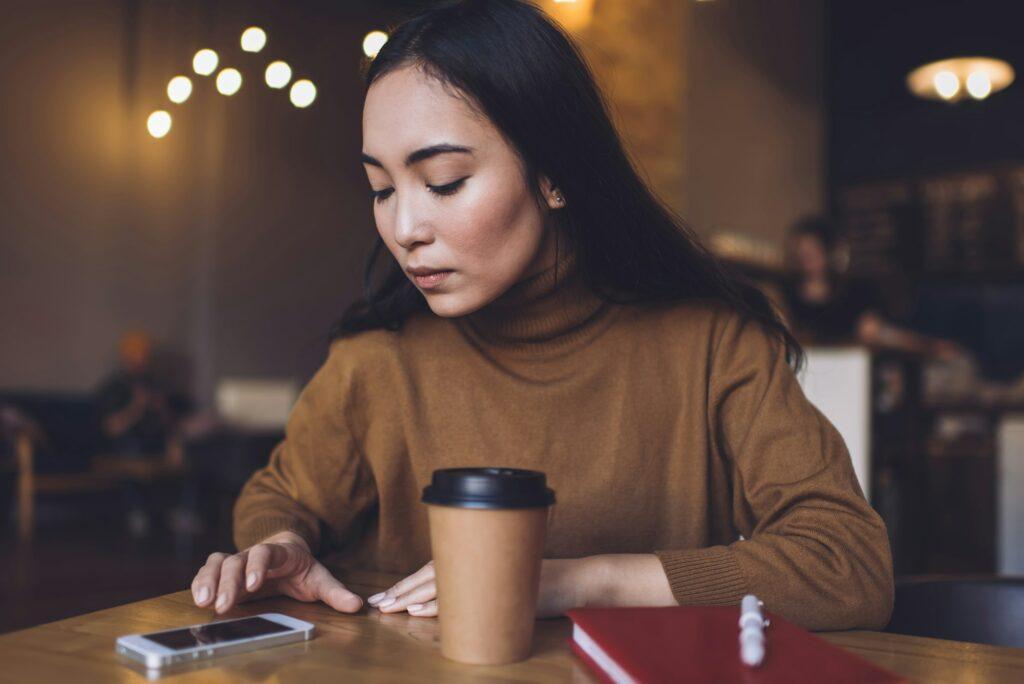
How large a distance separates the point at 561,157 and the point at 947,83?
5.13 m

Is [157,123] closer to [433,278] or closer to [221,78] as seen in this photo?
[221,78]

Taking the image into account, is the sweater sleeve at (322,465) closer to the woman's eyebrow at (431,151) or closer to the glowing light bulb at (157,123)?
the woman's eyebrow at (431,151)

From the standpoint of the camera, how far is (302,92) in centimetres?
182

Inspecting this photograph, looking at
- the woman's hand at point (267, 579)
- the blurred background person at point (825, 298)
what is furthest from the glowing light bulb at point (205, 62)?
the blurred background person at point (825, 298)

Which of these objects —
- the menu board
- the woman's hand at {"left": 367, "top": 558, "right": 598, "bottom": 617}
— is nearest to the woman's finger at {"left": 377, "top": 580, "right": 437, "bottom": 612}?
the woman's hand at {"left": 367, "top": 558, "right": 598, "bottom": 617}

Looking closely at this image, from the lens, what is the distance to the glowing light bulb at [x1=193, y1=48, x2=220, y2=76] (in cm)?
146

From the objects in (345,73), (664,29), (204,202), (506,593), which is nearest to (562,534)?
(506,593)

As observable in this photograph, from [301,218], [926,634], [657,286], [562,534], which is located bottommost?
[926,634]

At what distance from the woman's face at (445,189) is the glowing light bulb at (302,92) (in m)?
0.87

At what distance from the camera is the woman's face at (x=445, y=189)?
0.95 metres

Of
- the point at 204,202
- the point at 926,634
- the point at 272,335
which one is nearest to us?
the point at 926,634

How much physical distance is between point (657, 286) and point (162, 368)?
6382 millimetres

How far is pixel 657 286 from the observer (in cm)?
119

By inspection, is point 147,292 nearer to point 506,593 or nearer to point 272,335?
point 272,335
